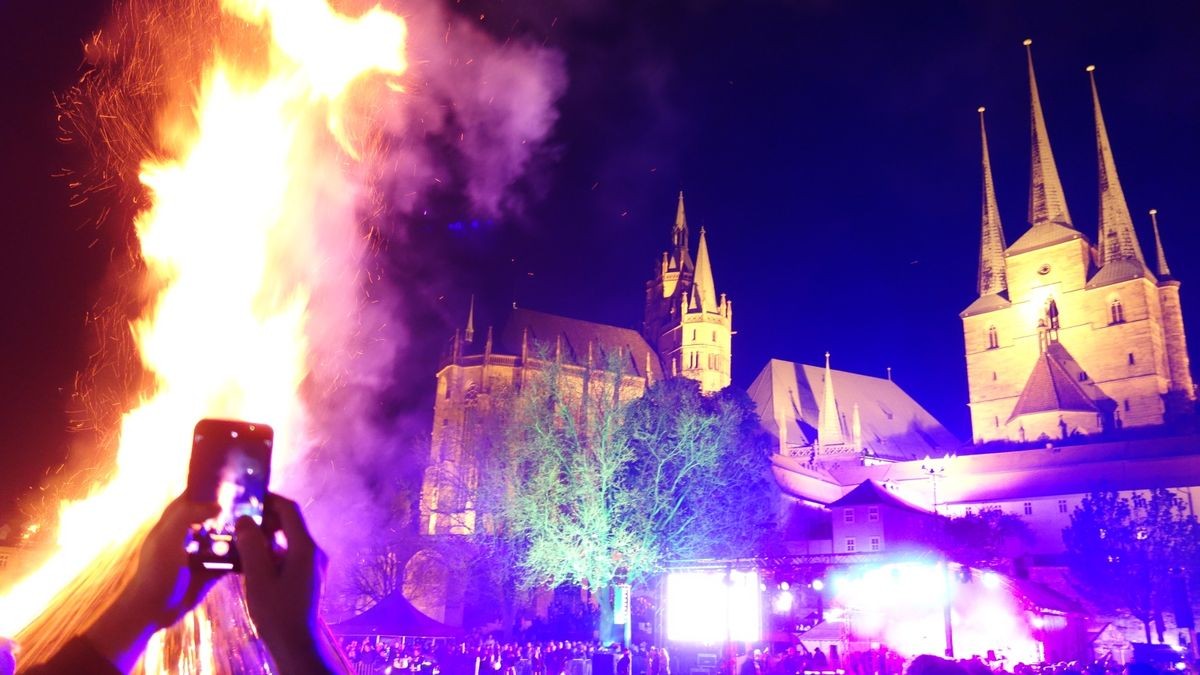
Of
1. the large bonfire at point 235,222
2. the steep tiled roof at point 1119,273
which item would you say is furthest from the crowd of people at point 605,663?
the steep tiled roof at point 1119,273

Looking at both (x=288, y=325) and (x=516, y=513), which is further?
(x=516, y=513)

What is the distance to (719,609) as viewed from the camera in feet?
88.0

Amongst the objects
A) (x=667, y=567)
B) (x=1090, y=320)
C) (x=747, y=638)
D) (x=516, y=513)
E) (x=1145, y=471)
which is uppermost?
(x=1090, y=320)

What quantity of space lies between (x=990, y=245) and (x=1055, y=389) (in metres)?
17.5

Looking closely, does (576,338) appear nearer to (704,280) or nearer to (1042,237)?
(704,280)

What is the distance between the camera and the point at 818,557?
99.5 ft

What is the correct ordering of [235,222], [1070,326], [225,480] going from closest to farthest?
[225,480] < [235,222] < [1070,326]

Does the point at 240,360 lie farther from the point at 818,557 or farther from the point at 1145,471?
the point at 1145,471

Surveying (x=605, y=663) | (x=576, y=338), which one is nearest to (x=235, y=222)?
(x=605, y=663)

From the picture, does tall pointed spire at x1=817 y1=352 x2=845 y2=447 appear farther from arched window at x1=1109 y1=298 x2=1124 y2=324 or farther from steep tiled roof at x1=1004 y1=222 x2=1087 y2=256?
arched window at x1=1109 y1=298 x2=1124 y2=324

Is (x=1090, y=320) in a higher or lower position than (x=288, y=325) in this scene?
higher

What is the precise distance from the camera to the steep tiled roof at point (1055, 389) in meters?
67.8

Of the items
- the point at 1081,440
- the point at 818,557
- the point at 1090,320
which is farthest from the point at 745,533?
the point at 1090,320

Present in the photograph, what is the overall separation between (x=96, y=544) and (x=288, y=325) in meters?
4.28
